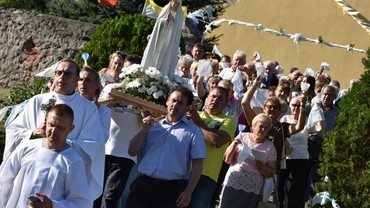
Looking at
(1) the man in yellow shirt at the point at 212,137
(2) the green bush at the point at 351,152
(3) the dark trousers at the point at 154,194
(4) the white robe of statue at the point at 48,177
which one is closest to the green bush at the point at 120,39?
(1) the man in yellow shirt at the point at 212,137

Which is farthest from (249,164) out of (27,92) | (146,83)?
(27,92)

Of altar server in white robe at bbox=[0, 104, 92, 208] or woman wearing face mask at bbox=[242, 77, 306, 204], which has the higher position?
woman wearing face mask at bbox=[242, 77, 306, 204]

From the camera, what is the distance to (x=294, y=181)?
1376 centimetres

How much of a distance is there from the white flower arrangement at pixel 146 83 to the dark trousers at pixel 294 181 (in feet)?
7.01

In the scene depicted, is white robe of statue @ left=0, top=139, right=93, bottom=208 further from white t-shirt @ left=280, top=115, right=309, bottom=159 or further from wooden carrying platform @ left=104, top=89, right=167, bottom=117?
white t-shirt @ left=280, top=115, right=309, bottom=159

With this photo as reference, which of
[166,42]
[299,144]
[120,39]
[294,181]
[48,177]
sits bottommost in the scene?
[48,177]

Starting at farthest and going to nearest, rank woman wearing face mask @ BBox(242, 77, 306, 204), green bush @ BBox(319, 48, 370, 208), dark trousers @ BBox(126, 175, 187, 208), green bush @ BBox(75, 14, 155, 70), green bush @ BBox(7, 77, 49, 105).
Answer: green bush @ BBox(75, 14, 155, 70)
green bush @ BBox(7, 77, 49, 105)
woman wearing face mask @ BBox(242, 77, 306, 204)
green bush @ BBox(319, 48, 370, 208)
dark trousers @ BBox(126, 175, 187, 208)

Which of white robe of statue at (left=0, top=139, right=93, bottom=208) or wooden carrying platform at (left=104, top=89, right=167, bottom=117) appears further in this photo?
wooden carrying platform at (left=104, top=89, right=167, bottom=117)

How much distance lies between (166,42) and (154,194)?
104 inches

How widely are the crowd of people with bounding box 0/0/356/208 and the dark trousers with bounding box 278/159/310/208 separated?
11 millimetres

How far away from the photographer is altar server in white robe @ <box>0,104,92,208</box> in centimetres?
804

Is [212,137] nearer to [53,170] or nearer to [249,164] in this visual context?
[249,164]

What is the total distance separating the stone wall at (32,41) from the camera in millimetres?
19719

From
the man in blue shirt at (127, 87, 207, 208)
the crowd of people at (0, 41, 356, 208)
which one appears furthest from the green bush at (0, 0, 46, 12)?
the man in blue shirt at (127, 87, 207, 208)
